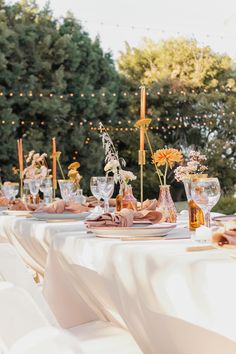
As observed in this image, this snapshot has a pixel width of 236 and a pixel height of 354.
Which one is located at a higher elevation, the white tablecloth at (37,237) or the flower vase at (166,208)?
the flower vase at (166,208)

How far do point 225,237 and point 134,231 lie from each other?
497 millimetres

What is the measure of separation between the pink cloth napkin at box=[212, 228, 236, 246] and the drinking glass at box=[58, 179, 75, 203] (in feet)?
5.73

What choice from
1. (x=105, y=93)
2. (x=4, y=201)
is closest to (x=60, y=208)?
(x=4, y=201)

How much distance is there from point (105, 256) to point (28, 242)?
937mm

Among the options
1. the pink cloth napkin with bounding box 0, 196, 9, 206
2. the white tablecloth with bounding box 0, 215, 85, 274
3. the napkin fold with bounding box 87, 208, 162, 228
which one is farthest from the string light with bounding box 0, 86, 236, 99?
the napkin fold with bounding box 87, 208, 162, 228

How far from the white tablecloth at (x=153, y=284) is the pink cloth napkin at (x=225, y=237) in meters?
0.03

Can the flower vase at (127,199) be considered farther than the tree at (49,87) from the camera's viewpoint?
No

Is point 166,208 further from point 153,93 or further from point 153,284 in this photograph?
point 153,93

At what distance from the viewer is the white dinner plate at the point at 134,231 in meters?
1.70

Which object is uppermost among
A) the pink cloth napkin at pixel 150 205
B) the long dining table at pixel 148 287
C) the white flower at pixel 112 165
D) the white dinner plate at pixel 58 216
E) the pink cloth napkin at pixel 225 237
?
the white flower at pixel 112 165

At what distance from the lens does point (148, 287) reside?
1.34m

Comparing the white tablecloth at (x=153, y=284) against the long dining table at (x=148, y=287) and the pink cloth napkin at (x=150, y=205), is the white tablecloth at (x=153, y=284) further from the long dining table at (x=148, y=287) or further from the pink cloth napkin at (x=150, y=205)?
the pink cloth napkin at (x=150, y=205)

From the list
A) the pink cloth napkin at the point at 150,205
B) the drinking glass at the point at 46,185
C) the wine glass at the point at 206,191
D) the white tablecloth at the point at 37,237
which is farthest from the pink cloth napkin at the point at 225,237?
the drinking glass at the point at 46,185

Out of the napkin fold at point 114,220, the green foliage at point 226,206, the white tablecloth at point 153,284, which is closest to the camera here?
the white tablecloth at point 153,284
